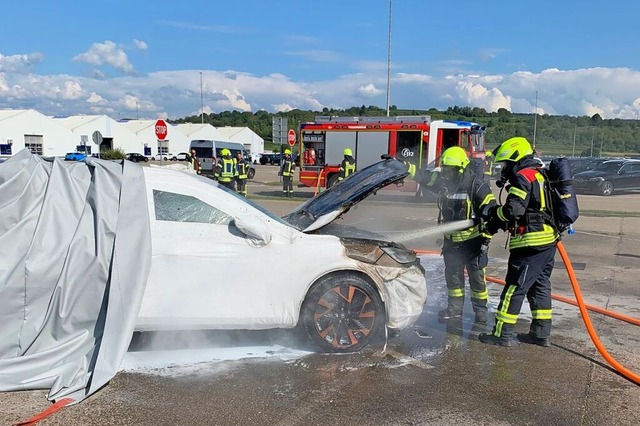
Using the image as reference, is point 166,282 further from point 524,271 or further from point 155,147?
point 155,147

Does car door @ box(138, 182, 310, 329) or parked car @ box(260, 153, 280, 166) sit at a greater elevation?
car door @ box(138, 182, 310, 329)

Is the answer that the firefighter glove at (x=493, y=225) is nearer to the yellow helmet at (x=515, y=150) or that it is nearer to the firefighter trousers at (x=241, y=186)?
the yellow helmet at (x=515, y=150)

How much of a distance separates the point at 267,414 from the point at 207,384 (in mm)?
657

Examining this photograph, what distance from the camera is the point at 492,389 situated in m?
3.93

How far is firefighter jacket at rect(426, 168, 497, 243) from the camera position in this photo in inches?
206

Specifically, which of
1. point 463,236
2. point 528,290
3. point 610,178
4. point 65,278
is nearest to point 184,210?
point 65,278

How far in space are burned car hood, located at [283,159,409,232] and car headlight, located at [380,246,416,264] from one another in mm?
511

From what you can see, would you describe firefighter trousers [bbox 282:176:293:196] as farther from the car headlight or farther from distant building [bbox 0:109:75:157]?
distant building [bbox 0:109:75:157]

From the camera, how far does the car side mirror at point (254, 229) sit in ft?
13.8

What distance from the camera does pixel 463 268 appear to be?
536 cm

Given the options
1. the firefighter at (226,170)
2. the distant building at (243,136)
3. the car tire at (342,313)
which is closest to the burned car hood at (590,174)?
the firefighter at (226,170)

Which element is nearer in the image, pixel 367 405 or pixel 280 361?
pixel 367 405

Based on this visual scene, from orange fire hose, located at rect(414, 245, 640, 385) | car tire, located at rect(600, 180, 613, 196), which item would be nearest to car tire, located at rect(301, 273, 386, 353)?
orange fire hose, located at rect(414, 245, 640, 385)

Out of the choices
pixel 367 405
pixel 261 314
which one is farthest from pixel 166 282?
pixel 367 405
